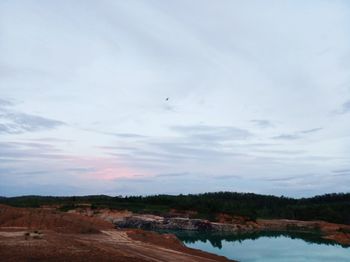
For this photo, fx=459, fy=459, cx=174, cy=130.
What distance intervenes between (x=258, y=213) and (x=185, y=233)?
48389 millimetres

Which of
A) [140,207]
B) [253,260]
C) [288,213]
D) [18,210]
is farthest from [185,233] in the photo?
[288,213]

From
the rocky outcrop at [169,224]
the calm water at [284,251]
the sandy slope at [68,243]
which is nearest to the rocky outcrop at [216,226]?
the rocky outcrop at [169,224]

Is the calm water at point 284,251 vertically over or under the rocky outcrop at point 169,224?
under

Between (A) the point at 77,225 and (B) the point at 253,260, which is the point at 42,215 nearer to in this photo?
(A) the point at 77,225

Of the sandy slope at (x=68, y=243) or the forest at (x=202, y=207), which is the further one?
the forest at (x=202, y=207)

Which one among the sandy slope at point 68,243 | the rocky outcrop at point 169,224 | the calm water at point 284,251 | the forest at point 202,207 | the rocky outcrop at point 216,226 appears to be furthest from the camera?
the forest at point 202,207

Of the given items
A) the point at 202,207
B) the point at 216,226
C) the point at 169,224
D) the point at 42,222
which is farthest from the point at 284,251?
the point at 202,207

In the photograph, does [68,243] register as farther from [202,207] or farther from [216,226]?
[202,207]

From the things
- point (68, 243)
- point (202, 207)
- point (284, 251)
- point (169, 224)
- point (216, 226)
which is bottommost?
point (68, 243)

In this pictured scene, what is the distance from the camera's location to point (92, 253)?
25.8 meters

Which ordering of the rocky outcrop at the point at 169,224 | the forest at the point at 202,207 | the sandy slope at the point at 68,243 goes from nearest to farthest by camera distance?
the sandy slope at the point at 68,243 → the rocky outcrop at the point at 169,224 → the forest at the point at 202,207

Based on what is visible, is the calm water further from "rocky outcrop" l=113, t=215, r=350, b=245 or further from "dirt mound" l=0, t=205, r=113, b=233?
"dirt mound" l=0, t=205, r=113, b=233

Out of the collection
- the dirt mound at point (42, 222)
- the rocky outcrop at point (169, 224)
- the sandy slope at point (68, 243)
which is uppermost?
the rocky outcrop at point (169, 224)

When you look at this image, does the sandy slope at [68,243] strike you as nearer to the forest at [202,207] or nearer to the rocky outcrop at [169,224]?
the rocky outcrop at [169,224]
